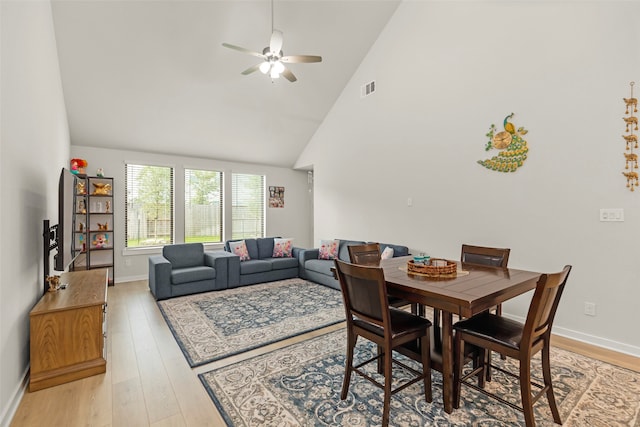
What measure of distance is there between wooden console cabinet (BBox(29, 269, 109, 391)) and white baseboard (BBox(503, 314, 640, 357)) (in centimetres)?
436

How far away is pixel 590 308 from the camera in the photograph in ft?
9.98

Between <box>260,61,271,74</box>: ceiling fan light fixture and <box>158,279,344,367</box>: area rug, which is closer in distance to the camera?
<box>158,279,344,367</box>: area rug

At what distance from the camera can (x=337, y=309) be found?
3939mm

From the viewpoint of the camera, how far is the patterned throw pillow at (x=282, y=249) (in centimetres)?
589

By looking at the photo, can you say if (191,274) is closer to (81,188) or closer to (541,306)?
(81,188)

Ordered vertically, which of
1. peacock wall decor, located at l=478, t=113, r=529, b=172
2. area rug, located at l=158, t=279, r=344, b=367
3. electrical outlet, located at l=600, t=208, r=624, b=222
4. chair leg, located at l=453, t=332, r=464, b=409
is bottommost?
area rug, located at l=158, t=279, r=344, b=367

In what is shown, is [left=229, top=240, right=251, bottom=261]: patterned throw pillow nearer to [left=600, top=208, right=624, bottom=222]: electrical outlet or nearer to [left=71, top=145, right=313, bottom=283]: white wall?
[left=71, top=145, right=313, bottom=283]: white wall

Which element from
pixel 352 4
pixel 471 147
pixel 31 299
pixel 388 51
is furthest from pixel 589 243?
pixel 31 299

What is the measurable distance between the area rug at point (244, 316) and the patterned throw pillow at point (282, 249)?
890mm

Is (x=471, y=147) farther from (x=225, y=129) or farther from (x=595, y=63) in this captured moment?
(x=225, y=129)

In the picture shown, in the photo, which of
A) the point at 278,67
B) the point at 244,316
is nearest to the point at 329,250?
the point at 244,316

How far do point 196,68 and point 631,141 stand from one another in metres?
5.21

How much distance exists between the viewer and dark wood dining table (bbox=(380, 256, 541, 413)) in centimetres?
168

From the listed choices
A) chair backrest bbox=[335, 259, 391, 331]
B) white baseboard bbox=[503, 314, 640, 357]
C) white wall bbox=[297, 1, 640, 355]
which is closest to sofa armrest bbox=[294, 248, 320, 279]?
white wall bbox=[297, 1, 640, 355]
